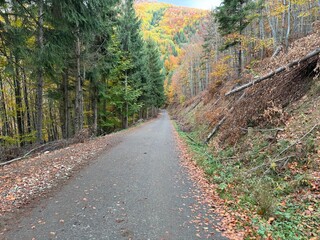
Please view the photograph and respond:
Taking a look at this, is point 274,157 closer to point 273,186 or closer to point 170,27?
point 273,186

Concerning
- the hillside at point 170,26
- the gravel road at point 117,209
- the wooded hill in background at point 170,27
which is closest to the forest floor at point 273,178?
the gravel road at point 117,209

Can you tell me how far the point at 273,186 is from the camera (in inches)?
189

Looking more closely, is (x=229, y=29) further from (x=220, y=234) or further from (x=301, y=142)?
(x=220, y=234)

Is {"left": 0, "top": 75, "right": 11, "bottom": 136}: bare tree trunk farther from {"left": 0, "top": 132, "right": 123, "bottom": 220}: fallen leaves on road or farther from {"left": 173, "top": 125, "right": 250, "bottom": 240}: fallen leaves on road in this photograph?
{"left": 173, "top": 125, "right": 250, "bottom": 240}: fallen leaves on road

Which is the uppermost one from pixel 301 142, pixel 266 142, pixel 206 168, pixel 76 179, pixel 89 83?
pixel 89 83

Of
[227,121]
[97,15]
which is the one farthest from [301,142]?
[97,15]

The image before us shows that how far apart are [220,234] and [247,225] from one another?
1.94 feet

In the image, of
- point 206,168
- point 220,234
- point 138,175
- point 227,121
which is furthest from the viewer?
point 227,121

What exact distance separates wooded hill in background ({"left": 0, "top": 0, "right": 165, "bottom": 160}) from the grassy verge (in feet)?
24.0

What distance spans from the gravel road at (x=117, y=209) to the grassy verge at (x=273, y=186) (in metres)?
0.92

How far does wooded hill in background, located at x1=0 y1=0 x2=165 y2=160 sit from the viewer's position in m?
7.41

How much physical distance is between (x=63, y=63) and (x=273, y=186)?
9578 millimetres

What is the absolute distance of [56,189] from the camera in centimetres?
485

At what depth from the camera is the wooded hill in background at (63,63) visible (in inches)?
292
